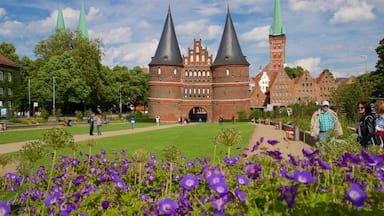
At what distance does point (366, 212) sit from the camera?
2.44m

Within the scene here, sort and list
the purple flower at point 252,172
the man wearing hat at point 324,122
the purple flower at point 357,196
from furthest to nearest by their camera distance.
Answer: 1. the man wearing hat at point 324,122
2. the purple flower at point 252,172
3. the purple flower at point 357,196

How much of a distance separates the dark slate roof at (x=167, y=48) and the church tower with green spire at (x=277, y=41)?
68055mm

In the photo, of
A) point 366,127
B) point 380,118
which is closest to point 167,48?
point 380,118

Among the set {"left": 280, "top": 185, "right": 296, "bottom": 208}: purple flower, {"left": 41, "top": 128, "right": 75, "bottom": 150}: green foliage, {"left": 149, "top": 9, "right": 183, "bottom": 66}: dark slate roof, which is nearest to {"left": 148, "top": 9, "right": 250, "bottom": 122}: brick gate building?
{"left": 149, "top": 9, "right": 183, "bottom": 66}: dark slate roof

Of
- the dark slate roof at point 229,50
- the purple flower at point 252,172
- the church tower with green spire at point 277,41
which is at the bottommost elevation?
the purple flower at point 252,172

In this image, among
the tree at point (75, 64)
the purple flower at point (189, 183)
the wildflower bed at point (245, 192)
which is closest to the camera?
the wildflower bed at point (245, 192)

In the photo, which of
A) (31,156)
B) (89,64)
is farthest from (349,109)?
(89,64)

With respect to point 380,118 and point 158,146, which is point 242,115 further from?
point 380,118

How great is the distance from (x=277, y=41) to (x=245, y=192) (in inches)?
4932

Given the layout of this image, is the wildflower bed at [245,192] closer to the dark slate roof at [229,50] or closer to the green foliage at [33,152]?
the green foliage at [33,152]

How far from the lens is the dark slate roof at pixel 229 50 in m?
60.3

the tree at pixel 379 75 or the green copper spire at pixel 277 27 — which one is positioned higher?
the green copper spire at pixel 277 27

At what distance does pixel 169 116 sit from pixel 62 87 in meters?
16.5

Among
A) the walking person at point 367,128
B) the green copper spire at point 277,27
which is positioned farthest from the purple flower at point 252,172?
the green copper spire at point 277,27
